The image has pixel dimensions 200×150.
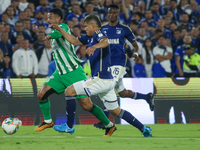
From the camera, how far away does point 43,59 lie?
9.02 meters

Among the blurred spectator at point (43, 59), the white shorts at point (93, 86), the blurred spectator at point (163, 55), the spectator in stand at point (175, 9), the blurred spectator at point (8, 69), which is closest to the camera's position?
the white shorts at point (93, 86)

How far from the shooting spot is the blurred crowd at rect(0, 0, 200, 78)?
28.8 ft

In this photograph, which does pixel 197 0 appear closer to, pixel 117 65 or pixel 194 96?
pixel 194 96

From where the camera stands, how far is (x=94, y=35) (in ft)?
15.6

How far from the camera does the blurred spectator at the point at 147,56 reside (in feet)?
30.5

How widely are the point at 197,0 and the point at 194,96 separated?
6.59 meters

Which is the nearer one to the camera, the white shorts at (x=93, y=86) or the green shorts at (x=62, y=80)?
the white shorts at (x=93, y=86)

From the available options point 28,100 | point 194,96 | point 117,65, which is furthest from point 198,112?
point 28,100

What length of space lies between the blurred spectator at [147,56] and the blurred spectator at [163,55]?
171 millimetres

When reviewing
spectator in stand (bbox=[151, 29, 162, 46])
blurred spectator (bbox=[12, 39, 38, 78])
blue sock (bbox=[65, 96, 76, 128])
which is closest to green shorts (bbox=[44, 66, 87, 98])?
blue sock (bbox=[65, 96, 76, 128])

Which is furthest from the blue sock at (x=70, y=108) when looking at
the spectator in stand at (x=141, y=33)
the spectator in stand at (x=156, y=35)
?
the spectator in stand at (x=156, y=35)

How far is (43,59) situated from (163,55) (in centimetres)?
340

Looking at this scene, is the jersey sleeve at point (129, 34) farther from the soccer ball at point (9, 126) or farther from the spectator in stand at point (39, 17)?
the spectator in stand at point (39, 17)

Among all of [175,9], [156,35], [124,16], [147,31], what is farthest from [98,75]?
[175,9]
